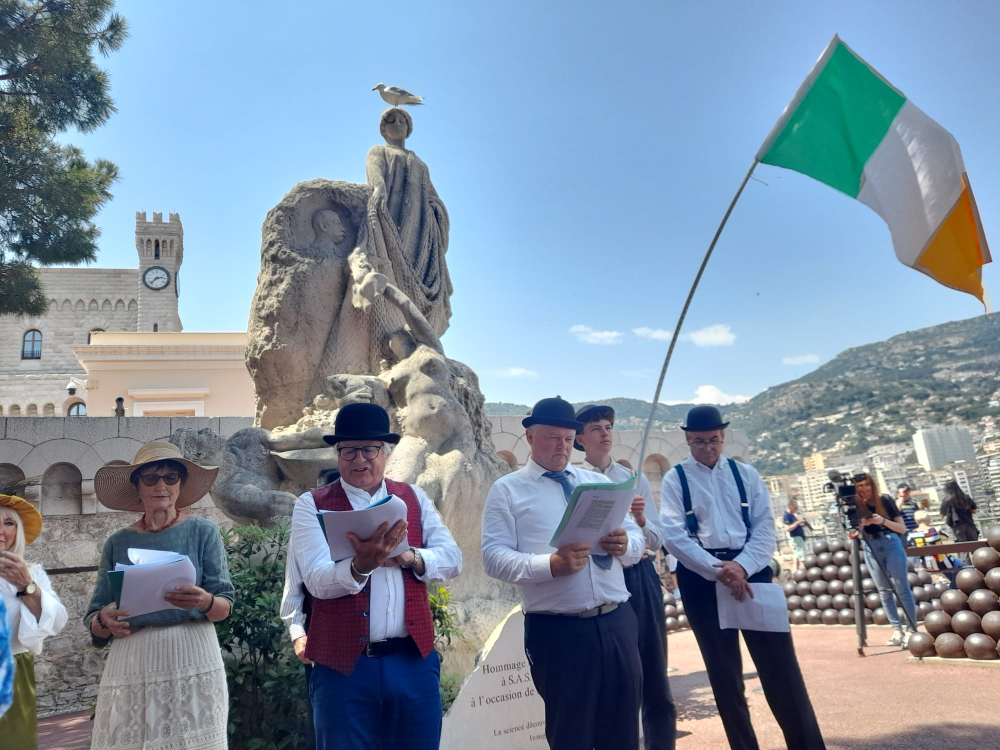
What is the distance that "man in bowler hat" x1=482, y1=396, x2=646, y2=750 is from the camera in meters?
2.66

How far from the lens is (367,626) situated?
240cm

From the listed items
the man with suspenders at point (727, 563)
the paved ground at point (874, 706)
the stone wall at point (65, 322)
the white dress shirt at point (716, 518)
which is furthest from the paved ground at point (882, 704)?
the stone wall at point (65, 322)

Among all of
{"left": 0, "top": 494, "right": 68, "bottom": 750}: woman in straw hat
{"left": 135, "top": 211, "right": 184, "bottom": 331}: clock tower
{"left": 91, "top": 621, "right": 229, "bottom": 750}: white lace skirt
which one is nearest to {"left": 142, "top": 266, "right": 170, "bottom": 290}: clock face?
{"left": 135, "top": 211, "right": 184, "bottom": 331}: clock tower

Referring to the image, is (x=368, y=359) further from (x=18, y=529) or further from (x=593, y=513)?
(x=593, y=513)

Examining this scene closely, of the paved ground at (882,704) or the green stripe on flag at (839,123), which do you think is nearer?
the green stripe on flag at (839,123)

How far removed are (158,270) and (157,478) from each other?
48.8 metres

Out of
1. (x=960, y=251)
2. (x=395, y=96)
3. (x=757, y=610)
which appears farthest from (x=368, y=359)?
(x=960, y=251)

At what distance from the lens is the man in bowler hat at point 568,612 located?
266 cm

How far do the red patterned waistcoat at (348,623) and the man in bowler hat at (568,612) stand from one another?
0.41 meters

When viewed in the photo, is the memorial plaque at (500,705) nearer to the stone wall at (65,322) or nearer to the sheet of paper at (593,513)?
the sheet of paper at (593,513)

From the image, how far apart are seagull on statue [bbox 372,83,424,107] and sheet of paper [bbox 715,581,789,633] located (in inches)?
212

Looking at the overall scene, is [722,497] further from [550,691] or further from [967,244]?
[967,244]

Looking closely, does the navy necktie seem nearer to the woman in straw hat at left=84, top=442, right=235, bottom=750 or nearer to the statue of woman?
the woman in straw hat at left=84, top=442, right=235, bottom=750

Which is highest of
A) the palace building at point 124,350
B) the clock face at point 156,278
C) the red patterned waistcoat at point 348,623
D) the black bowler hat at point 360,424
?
the clock face at point 156,278
